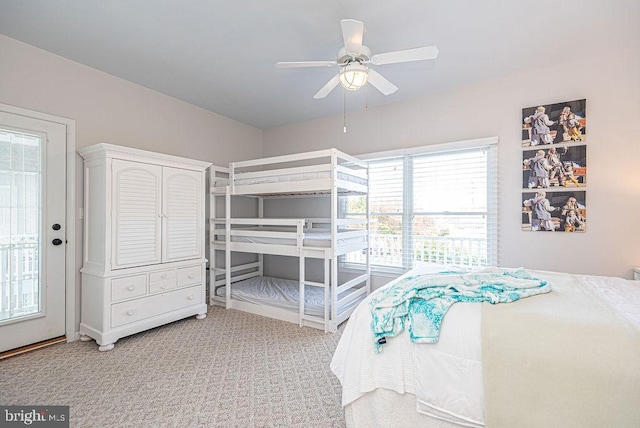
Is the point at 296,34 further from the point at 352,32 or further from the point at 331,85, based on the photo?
the point at 352,32

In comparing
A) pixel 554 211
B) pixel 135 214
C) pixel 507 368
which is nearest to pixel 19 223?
pixel 135 214

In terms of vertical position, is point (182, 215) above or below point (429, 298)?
above

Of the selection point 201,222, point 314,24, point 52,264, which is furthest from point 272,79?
point 52,264

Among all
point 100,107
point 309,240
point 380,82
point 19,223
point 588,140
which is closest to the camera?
point 380,82

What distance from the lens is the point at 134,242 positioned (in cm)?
289

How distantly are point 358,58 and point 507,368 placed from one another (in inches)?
82.5

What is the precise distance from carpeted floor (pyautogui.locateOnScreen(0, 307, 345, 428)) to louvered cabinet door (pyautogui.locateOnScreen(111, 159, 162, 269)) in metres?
0.82

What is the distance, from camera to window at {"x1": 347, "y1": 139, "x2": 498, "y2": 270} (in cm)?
334

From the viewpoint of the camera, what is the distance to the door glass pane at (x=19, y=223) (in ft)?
8.30

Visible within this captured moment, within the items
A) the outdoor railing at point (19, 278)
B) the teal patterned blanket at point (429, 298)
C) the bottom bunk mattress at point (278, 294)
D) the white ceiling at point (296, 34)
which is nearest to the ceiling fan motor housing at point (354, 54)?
the white ceiling at point (296, 34)

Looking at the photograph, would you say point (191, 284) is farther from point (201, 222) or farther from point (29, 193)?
point (29, 193)

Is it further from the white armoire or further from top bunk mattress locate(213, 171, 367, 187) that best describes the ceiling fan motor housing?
the white armoire

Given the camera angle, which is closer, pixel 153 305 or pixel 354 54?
pixel 354 54

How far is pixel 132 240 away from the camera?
2875 mm
